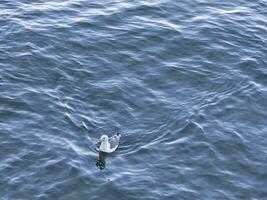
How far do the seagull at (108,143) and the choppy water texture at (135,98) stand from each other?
51 cm

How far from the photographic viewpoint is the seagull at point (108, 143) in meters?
26.3

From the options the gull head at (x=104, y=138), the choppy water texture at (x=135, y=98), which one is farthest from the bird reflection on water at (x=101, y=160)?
the gull head at (x=104, y=138)

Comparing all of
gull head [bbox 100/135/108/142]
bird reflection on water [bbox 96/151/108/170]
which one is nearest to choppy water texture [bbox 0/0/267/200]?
bird reflection on water [bbox 96/151/108/170]

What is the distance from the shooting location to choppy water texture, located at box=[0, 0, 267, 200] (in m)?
25.8

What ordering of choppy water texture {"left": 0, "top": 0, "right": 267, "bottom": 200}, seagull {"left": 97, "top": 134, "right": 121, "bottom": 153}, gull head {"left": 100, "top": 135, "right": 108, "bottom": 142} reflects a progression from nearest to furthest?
choppy water texture {"left": 0, "top": 0, "right": 267, "bottom": 200} < seagull {"left": 97, "top": 134, "right": 121, "bottom": 153} < gull head {"left": 100, "top": 135, "right": 108, "bottom": 142}

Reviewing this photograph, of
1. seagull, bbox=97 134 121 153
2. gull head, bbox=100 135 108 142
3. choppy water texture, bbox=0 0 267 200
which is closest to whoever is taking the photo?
choppy water texture, bbox=0 0 267 200

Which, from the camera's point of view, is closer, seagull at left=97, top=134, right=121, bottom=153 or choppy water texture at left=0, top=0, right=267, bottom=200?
choppy water texture at left=0, top=0, right=267, bottom=200

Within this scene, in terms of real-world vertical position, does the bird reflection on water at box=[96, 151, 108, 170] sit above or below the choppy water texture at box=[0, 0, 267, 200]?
below

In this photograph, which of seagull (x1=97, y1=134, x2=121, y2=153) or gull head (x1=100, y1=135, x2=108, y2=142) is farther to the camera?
gull head (x1=100, y1=135, x2=108, y2=142)

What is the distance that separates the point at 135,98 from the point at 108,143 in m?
A: 4.93

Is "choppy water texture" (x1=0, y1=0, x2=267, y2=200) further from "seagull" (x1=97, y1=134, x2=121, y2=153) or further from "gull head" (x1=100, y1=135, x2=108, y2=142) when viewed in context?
"gull head" (x1=100, y1=135, x2=108, y2=142)

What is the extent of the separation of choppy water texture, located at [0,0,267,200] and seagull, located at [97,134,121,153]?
515 mm

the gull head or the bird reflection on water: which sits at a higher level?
the gull head

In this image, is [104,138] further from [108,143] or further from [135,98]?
[135,98]
